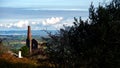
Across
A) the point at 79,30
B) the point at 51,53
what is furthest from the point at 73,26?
the point at 51,53

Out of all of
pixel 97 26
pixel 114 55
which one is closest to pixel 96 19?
pixel 97 26

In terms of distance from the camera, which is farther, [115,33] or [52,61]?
[52,61]

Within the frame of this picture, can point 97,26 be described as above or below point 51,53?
above

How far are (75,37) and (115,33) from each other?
82.5 inches

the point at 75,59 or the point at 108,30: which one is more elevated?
the point at 108,30

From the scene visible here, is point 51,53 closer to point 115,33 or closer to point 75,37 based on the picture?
point 75,37

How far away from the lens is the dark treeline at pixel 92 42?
18.6 m

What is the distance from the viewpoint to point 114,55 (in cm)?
1866

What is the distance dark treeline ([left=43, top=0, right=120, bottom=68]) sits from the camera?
18.6 m

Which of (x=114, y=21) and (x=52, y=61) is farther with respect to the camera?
(x=52, y=61)

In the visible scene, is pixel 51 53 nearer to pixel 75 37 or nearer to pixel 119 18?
pixel 75 37

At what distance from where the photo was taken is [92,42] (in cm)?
1900

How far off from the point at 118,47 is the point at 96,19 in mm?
1844

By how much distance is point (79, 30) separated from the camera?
1997 cm
